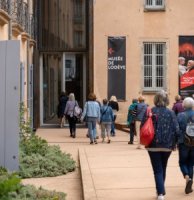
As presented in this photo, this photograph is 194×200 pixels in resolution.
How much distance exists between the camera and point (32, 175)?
12.6 meters

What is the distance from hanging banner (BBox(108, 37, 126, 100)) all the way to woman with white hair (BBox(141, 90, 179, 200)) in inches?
717

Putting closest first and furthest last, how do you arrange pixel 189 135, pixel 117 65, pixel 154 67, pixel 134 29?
1. pixel 189 135
2. pixel 117 65
3. pixel 134 29
4. pixel 154 67

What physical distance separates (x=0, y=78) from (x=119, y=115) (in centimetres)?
1661

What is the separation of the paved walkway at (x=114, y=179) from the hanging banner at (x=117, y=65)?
9.42 m

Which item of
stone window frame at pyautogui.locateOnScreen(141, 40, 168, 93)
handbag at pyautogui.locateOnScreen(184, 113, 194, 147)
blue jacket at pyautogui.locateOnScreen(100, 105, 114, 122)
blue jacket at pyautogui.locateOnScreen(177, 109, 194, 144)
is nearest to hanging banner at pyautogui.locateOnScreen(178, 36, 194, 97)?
stone window frame at pyautogui.locateOnScreen(141, 40, 168, 93)

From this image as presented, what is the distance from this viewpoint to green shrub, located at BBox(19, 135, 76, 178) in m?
12.8

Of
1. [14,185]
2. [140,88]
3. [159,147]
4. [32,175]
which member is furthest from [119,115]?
[14,185]

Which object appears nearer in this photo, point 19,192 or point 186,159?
point 19,192

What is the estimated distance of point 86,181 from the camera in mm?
11250

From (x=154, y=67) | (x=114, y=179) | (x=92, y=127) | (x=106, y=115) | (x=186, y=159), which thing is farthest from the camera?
(x=154, y=67)

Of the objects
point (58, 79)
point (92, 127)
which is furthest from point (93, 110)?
point (58, 79)

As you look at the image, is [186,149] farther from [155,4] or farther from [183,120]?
[155,4]

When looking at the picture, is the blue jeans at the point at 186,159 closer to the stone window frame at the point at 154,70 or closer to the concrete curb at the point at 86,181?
the concrete curb at the point at 86,181

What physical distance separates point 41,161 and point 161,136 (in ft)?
15.4
